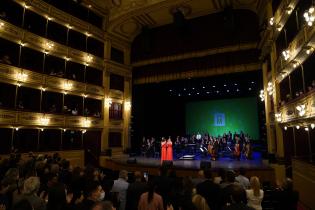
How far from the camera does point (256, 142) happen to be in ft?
64.4

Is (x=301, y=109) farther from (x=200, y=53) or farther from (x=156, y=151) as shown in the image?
(x=156, y=151)

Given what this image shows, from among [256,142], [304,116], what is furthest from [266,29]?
[256,142]

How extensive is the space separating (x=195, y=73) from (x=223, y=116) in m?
6.28

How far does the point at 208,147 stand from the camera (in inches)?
642

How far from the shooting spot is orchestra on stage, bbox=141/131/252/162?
15008 millimetres

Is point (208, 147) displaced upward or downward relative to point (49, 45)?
downward

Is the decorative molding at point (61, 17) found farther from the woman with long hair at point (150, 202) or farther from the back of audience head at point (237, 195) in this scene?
the back of audience head at point (237, 195)

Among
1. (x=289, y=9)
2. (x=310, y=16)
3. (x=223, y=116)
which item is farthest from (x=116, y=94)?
(x=310, y=16)

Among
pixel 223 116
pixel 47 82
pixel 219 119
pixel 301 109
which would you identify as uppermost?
pixel 47 82

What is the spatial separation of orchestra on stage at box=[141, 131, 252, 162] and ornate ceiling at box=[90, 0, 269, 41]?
8778mm

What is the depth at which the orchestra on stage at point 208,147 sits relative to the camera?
15.0m

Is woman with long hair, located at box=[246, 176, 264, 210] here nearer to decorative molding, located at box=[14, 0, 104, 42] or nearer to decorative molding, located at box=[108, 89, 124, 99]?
decorative molding, located at box=[14, 0, 104, 42]

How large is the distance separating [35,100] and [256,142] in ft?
55.4

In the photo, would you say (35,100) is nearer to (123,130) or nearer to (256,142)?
(123,130)
